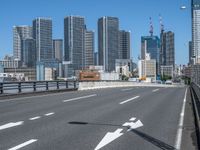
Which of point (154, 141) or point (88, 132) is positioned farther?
point (88, 132)

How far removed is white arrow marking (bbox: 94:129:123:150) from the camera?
10742mm

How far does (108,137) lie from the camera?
12.1 m

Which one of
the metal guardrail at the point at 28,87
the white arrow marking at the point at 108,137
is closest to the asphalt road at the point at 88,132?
the white arrow marking at the point at 108,137

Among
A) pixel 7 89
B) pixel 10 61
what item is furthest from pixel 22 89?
pixel 10 61

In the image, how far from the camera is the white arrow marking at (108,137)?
10742mm

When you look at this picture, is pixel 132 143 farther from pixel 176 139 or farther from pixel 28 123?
pixel 28 123

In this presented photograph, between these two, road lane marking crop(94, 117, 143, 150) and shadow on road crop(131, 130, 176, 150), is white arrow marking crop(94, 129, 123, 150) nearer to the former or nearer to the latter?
road lane marking crop(94, 117, 143, 150)

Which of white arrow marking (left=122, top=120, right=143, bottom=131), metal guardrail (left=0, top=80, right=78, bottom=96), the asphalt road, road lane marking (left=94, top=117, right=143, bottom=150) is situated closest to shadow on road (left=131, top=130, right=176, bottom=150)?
the asphalt road

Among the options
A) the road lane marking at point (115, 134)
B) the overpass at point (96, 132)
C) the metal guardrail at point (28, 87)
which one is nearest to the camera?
the overpass at point (96, 132)

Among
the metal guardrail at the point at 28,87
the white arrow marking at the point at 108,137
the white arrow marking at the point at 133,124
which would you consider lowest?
the white arrow marking at the point at 133,124

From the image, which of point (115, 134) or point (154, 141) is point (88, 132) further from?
point (154, 141)

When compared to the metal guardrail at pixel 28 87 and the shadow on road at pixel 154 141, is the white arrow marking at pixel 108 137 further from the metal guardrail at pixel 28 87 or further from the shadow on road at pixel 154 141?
the metal guardrail at pixel 28 87

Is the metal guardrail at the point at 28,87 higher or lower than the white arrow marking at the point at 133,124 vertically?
Result: higher

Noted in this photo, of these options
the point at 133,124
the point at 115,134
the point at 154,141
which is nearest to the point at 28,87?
the point at 133,124
